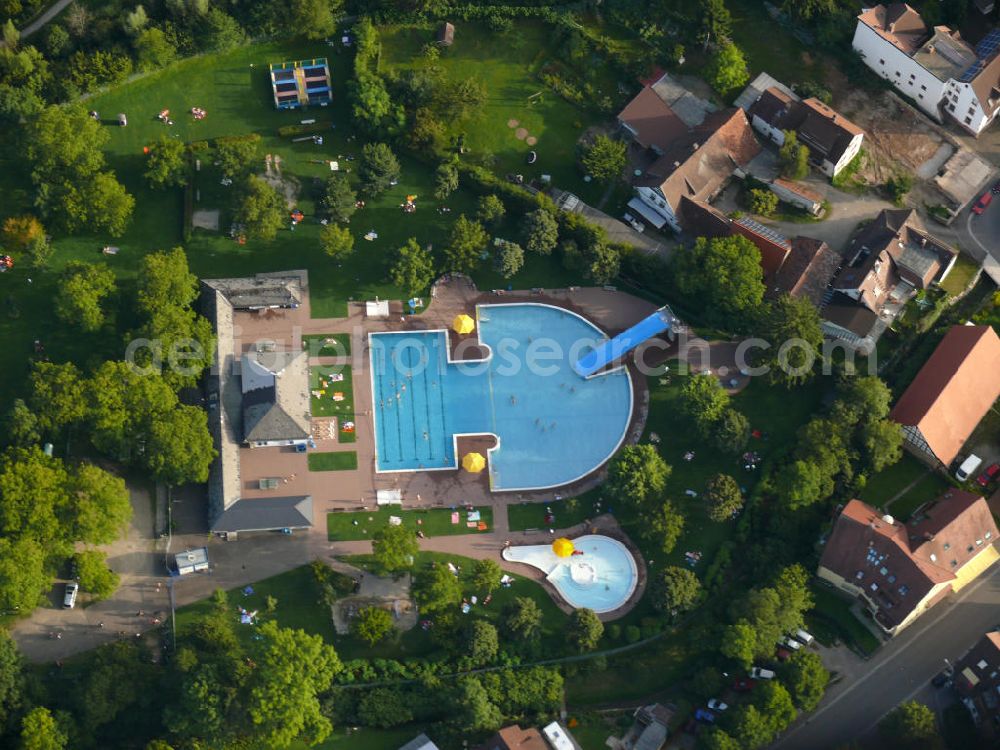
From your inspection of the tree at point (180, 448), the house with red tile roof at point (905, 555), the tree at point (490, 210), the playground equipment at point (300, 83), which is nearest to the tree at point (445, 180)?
the tree at point (490, 210)

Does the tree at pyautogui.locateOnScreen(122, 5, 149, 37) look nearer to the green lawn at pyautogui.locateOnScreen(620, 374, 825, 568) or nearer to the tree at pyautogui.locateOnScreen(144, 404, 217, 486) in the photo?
the tree at pyautogui.locateOnScreen(144, 404, 217, 486)

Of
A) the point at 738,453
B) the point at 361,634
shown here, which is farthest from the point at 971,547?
the point at 361,634

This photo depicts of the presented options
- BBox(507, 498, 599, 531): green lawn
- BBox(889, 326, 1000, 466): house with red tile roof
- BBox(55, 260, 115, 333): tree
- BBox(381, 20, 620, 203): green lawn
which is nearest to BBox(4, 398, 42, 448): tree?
BBox(55, 260, 115, 333): tree

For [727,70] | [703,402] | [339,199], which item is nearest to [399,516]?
[703,402]

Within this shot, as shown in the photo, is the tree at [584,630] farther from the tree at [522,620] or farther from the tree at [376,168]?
the tree at [376,168]

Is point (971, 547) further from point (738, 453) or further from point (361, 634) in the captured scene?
point (361, 634)

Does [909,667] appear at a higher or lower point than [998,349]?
lower
